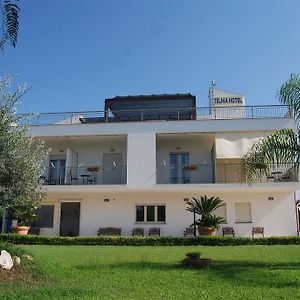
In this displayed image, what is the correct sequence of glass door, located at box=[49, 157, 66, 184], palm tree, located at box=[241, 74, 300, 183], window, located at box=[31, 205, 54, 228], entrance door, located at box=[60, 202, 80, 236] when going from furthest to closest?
entrance door, located at box=[60, 202, 80, 236] < window, located at box=[31, 205, 54, 228] < glass door, located at box=[49, 157, 66, 184] < palm tree, located at box=[241, 74, 300, 183]

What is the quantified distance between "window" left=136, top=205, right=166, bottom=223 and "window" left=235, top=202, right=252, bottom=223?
4095 millimetres

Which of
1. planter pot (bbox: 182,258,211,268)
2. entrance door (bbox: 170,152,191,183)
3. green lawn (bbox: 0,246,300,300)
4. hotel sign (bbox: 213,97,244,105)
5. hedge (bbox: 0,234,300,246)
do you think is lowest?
green lawn (bbox: 0,246,300,300)

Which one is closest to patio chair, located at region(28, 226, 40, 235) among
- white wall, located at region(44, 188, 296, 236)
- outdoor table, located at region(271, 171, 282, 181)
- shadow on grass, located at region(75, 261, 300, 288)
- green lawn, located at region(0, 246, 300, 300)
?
white wall, located at region(44, 188, 296, 236)

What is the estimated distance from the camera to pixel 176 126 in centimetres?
2673

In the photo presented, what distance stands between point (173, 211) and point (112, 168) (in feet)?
15.2

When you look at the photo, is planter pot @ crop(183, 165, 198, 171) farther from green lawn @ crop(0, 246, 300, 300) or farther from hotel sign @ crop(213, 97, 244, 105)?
green lawn @ crop(0, 246, 300, 300)

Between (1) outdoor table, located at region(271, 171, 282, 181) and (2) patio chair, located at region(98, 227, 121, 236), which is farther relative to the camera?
(2) patio chair, located at region(98, 227, 121, 236)

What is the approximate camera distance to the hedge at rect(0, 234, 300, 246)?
20.9 meters

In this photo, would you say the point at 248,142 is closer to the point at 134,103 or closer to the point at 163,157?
the point at 163,157

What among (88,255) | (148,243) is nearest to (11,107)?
(88,255)

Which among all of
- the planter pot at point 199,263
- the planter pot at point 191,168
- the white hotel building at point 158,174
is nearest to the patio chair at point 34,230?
the white hotel building at point 158,174

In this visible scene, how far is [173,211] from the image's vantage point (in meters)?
26.7

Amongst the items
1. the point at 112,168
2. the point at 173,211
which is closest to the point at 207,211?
the point at 173,211

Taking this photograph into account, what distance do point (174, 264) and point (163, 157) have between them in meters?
15.8
